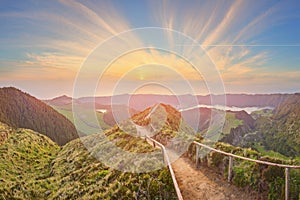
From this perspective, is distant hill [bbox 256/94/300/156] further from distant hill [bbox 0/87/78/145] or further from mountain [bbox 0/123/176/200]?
mountain [bbox 0/123/176/200]

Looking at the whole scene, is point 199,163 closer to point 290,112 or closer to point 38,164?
point 38,164

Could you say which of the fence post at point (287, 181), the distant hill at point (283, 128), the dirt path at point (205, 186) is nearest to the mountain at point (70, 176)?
the dirt path at point (205, 186)

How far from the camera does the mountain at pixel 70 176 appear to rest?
1176cm

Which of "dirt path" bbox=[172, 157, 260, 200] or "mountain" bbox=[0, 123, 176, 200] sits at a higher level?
"dirt path" bbox=[172, 157, 260, 200]

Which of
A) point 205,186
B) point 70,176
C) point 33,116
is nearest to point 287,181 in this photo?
point 205,186

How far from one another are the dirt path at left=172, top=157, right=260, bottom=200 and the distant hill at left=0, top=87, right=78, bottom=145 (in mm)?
52200

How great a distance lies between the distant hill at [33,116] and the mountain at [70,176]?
626 inches

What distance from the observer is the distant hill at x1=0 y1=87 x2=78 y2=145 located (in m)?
59.2

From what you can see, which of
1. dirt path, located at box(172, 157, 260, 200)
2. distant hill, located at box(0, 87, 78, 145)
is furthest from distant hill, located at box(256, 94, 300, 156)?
dirt path, located at box(172, 157, 260, 200)

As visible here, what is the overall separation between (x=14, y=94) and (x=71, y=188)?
55649 millimetres

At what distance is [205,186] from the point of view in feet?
35.4

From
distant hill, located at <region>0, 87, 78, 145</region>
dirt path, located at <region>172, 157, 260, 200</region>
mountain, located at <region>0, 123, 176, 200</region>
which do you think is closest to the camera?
dirt path, located at <region>172, 157, 260, 200</region>

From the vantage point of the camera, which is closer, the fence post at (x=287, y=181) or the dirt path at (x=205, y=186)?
the fence post at (x=287, y=181)

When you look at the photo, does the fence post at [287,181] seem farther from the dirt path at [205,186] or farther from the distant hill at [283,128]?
the distant hill at [283,128]
